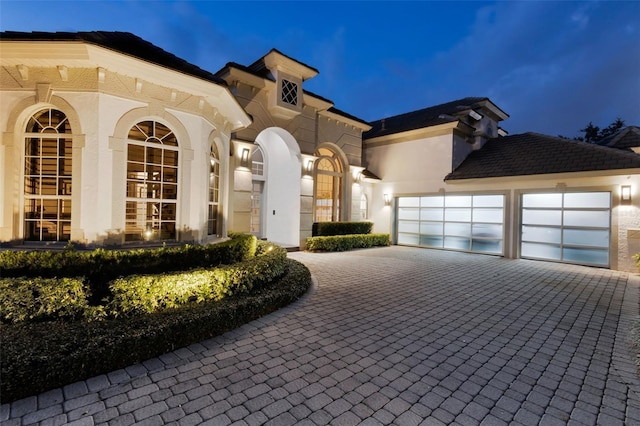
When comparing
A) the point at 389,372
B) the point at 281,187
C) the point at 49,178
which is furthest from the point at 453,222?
the point at 49,178

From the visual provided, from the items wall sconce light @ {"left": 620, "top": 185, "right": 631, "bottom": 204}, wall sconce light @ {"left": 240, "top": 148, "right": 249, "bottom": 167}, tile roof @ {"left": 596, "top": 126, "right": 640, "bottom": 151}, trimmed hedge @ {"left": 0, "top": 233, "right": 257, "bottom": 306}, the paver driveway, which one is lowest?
the paver driveway

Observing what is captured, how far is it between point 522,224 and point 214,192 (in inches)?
452

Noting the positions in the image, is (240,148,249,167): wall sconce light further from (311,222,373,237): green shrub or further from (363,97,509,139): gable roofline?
(363,97,509,139): gable roofline

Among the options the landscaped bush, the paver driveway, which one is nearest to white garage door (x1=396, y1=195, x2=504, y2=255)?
the paver driveway

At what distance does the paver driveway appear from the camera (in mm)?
2629

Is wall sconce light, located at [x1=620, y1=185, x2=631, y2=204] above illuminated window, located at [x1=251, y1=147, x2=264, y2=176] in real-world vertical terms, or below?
below

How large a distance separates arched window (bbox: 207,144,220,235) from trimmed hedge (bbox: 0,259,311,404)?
3265 mm

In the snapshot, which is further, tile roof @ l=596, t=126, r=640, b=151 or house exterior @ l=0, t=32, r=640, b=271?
tile roof @ l=596, t=126, r=640, b=151

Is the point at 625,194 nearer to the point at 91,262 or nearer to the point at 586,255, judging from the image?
the point at 586,255

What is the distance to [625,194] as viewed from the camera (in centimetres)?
946

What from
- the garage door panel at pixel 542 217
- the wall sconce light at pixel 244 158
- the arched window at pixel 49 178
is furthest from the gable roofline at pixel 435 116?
the arched window at pixel 49 178

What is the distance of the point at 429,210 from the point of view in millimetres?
14344

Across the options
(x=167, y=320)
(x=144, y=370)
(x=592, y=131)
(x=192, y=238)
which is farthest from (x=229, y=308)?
(x=592, y=131)

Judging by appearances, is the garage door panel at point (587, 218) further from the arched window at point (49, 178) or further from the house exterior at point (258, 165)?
the arched window at point (49, 178)
